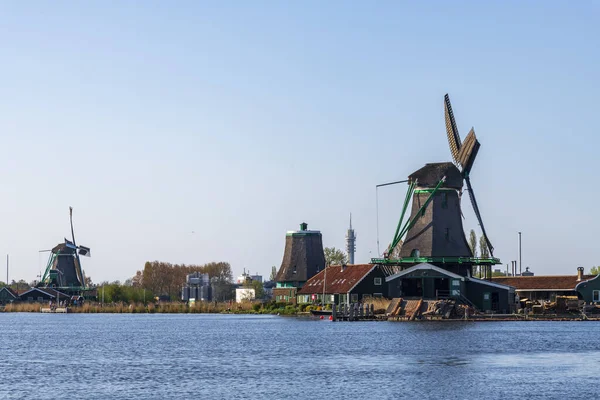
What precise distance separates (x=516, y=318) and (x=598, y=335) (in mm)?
17623

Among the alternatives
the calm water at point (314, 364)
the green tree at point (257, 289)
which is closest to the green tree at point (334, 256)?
the green tree at point (257, 289)

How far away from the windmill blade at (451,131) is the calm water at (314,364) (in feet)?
68.6

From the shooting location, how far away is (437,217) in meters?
81.4

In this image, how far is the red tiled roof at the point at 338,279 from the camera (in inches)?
3428

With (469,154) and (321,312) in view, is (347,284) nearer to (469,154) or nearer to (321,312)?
(321,312)

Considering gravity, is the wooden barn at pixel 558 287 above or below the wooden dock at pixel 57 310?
above

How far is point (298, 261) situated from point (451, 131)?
2510 cm

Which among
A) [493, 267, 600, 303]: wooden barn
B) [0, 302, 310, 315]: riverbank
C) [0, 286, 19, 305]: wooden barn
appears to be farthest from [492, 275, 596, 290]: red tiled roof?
[0, 286, 19, 305]: wooden barn

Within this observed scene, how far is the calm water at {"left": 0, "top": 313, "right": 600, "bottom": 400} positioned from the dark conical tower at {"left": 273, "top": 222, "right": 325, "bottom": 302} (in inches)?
1413

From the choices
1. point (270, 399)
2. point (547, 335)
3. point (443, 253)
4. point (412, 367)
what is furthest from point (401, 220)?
point (270, 399)

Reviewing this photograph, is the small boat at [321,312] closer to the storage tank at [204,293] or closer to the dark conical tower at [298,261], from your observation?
the dark conical tower at [298,261]

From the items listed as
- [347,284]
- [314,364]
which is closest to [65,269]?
[347,284]

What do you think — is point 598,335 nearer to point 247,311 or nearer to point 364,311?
point 364,311

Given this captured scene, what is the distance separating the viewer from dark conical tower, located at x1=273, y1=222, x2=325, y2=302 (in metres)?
106
